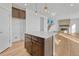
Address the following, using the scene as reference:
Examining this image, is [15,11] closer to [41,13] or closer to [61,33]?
[41,13]

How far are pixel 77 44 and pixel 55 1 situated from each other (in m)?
0.76

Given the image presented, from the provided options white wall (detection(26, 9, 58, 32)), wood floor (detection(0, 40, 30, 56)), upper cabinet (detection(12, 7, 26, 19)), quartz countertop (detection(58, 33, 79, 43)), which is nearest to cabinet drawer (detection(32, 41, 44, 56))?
wood floor (detection(0, 40, 30, 56))

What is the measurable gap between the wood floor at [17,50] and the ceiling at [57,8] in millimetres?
634

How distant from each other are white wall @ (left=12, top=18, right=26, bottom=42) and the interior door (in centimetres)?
12

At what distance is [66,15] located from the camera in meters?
1.87

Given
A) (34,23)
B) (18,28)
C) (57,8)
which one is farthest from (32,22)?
(57,8)

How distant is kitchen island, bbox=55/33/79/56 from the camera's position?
1.77 meters

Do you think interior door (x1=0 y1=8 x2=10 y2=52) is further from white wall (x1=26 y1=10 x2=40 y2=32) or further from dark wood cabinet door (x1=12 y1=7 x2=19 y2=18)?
white wall (x1=26 y1=10 x2=40 y2=32)

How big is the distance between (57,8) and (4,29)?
101cm

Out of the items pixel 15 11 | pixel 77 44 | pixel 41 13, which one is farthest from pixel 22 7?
pixel 77 44

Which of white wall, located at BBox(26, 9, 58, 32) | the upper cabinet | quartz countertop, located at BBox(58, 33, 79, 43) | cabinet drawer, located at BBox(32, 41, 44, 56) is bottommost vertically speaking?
cabinet drawer, located at BBox(32, 41, 44, 56)

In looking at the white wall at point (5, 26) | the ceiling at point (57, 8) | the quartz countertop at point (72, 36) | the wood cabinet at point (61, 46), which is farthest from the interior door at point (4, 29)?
the quartz countertop at point (72, 36)

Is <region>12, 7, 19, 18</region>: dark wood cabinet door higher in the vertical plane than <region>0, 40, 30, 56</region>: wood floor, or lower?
higher

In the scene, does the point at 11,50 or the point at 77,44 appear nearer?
the point at 77,44
